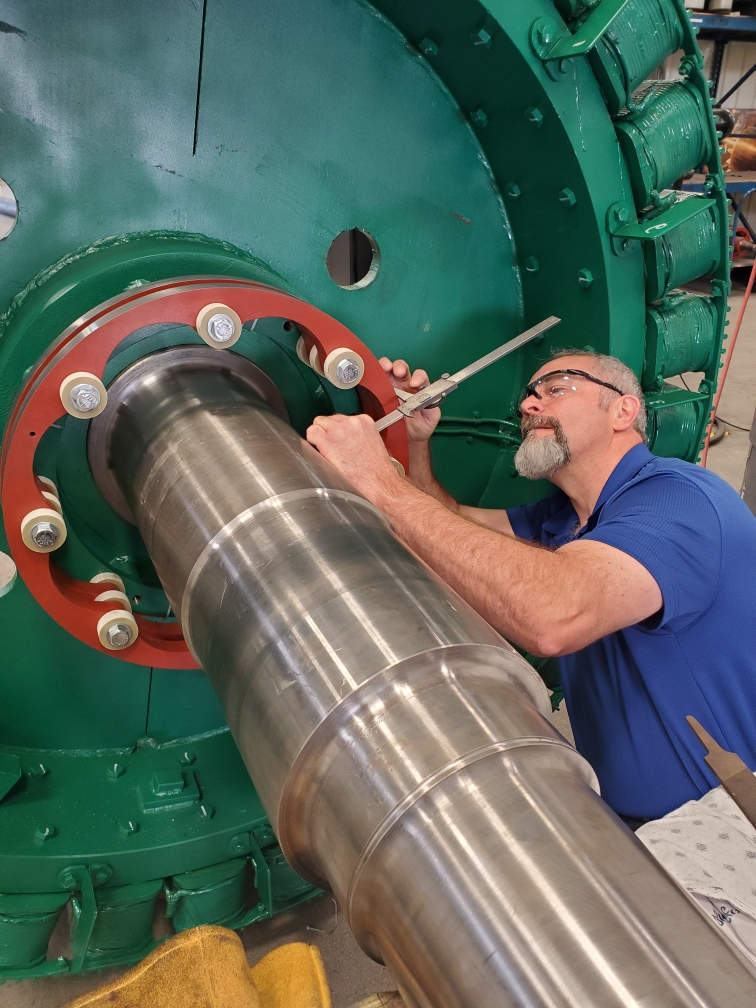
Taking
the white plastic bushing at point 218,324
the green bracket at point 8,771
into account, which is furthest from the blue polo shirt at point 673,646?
the green bracket at point 8,771

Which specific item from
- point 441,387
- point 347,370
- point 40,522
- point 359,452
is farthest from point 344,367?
point 40,522

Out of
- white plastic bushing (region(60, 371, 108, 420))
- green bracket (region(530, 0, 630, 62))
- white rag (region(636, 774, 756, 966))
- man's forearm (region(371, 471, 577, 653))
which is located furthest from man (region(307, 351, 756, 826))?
green bracket (region(530, 0, 630, 62))

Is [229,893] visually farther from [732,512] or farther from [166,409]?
[732,512]

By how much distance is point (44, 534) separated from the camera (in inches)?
46.9

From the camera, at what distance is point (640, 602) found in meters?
1.35

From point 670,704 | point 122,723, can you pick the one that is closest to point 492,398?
point 670,704

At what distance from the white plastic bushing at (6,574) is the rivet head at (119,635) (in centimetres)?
28

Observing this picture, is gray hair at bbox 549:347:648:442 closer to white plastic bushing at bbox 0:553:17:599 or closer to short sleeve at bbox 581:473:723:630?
short sleeve at bbox 581:473:723:630

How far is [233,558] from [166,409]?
1.20 ft

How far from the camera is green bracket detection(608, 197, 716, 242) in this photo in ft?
4.45

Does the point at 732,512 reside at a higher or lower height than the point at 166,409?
lower

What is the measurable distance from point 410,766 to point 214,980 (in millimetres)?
606

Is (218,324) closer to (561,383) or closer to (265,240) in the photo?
(265,240)

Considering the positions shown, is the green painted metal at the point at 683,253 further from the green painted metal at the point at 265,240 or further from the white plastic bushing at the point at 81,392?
the white plastic bushing at the point at 81,392
